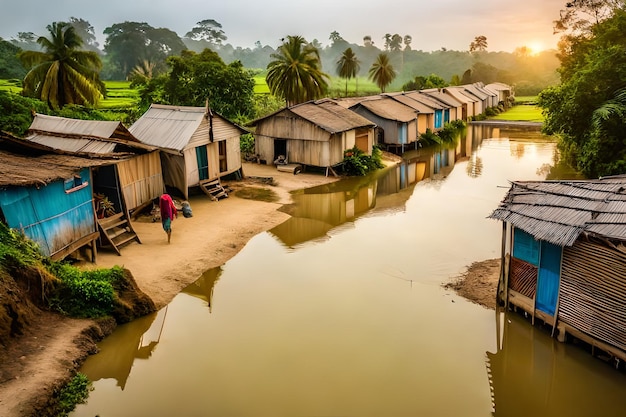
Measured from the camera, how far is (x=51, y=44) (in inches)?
1028

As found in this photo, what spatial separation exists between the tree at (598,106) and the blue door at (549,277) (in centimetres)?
1261

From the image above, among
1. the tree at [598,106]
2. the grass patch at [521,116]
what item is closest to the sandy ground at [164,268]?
the tree at [598,106]

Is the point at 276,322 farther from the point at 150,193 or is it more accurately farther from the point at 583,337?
the point at 150,193

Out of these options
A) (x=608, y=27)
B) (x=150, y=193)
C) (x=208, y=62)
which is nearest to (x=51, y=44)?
(x=208, y=62)

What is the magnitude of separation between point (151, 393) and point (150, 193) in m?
11.2

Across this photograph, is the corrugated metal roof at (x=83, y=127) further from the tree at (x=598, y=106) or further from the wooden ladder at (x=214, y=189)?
the tree at (x=598, y=106)

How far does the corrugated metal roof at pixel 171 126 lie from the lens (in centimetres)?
2038

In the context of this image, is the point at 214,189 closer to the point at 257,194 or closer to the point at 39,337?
the point at 257,194

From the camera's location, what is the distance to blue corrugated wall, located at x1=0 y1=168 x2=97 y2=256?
11312 mm

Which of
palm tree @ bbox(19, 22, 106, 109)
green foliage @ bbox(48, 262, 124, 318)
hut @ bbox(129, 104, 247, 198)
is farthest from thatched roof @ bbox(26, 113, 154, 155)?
palm tree @ bbox(19, 22, 106, 109)

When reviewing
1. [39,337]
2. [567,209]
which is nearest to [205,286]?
[39,337]

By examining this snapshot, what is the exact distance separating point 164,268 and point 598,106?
20.0 metres

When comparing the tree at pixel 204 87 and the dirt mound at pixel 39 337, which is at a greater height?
the tree at pixel 204 87

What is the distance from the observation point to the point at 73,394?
893cm
